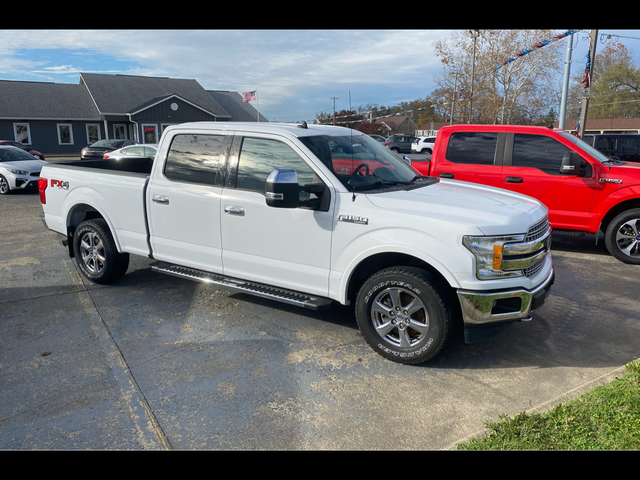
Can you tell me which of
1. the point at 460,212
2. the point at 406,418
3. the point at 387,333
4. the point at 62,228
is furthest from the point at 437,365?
the point at 62,228

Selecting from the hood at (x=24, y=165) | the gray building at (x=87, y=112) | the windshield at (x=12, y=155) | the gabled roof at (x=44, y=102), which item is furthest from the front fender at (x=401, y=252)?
the gabled roof at (x=44, y=102)

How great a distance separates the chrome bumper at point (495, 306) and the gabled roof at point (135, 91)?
3729 cm

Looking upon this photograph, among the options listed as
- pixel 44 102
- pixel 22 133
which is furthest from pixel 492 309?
pixel 44 102

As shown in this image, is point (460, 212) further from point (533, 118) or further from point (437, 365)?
point (533, 118)

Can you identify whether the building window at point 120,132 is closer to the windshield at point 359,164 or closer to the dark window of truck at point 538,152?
the dark window of truck at point 538,152

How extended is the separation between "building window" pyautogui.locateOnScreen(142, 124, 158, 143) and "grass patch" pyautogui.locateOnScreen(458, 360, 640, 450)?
125 ft

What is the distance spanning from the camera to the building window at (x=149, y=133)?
1476 inches

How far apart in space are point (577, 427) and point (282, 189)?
106 inches

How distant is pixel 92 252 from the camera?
609cm

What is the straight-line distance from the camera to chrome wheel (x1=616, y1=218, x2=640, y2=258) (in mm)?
7238

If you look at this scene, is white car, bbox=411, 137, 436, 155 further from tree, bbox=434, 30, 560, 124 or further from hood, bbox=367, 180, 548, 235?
hood, bbox=367, 180, 548, 235

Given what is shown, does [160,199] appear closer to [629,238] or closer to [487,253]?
[487,253]

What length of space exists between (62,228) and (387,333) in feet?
15.0

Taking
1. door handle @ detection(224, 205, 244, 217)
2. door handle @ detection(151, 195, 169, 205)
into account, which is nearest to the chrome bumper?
door handle @ detection(224, 205, 244, 217)
